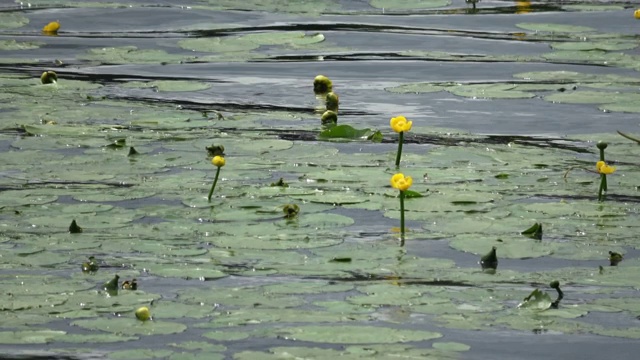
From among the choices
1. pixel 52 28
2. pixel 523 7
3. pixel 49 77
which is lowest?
pixel 49 77

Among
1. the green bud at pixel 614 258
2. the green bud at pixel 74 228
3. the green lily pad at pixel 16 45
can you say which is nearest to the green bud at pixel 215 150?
the green bud at pixel 74 228

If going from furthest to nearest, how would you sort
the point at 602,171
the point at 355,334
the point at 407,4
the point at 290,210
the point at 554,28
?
1. the point at 407,4
2. the point at 554,28
3. the point at 602,171
4. the point at 290,210
5. the point at 355,334

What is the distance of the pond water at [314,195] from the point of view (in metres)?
3.38

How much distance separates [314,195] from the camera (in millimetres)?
4586

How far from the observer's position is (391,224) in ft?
14.2

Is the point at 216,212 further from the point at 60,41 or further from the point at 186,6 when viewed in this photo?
the point at 186,6

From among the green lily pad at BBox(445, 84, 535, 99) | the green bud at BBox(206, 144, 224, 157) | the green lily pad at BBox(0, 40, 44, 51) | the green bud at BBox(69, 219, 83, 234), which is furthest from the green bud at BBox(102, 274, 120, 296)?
the green lily pad at BBox(0, 40, 44, 51)

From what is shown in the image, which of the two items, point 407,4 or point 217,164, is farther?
point 407,4

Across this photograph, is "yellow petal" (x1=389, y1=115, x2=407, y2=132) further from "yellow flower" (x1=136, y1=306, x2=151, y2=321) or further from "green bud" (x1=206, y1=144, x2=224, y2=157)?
"yellow flower" (x1=136, y1=306, x2=151, y2=321)

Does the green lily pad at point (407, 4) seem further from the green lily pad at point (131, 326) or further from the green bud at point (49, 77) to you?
the green lily pad at point (131, 326)

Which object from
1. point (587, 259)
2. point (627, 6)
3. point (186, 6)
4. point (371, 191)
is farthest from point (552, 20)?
point (587, 259)

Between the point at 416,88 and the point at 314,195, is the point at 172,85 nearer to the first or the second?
the point at 416,88

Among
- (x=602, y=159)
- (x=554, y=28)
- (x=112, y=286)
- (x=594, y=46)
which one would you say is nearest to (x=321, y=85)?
(x=594, y=46)

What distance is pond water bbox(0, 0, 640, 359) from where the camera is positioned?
3.38 metres
